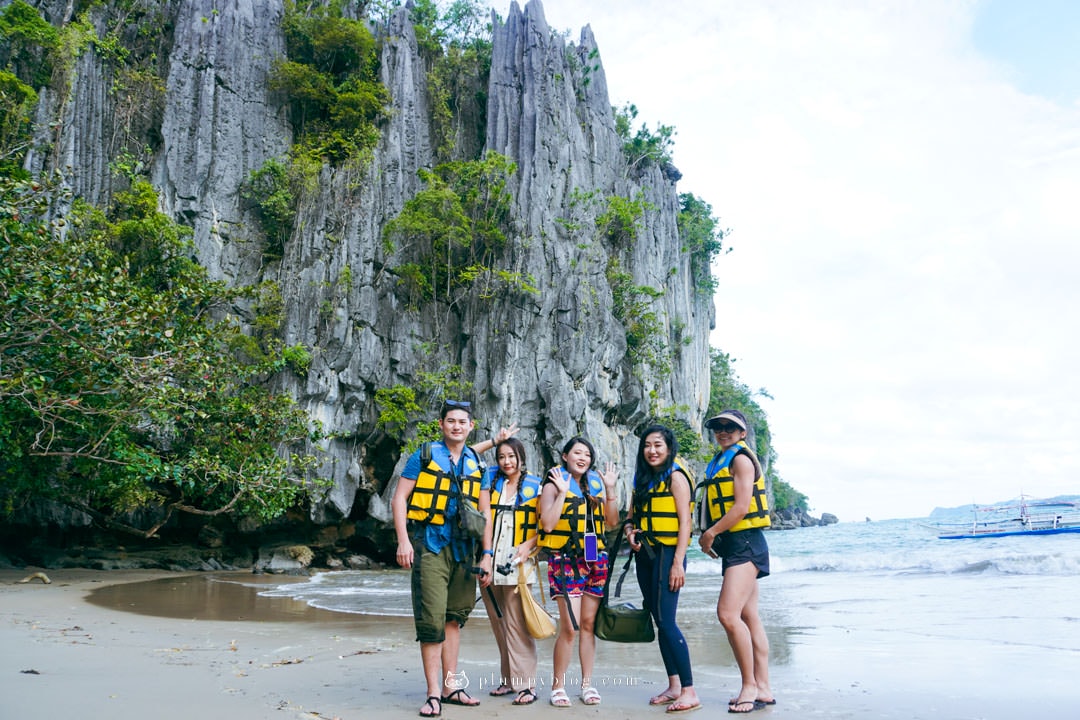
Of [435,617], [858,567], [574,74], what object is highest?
[574,74]

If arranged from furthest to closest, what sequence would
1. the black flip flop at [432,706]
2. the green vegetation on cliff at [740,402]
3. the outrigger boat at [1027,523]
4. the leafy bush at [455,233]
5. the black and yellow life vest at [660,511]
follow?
the green vegetation on cliff at [740,402]
the outrigger boat at [1027,523]
the leafy bush at [455,233]
the black and yellow life vest at [660,511]
the black flip flop at [432,706]

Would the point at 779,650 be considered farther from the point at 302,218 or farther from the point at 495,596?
the point at 302,218

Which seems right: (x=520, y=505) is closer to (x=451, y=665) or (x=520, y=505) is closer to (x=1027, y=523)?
(x=451, y=665)

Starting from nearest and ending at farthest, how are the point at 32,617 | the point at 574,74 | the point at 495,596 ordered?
the point at 495,596, the point at 32,617, the point at 574,74

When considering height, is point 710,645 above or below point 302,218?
below

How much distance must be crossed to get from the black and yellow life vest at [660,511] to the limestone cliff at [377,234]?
15.6 meters

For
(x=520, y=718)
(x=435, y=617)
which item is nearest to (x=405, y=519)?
(x=435, y=617)

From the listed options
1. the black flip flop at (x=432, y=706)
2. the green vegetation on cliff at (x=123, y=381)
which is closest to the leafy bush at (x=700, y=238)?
the green vegetation on cliff at (x=123, y=381)

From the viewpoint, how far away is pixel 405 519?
4.23 metres

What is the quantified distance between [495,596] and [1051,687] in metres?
3.67

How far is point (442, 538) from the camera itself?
4285mm

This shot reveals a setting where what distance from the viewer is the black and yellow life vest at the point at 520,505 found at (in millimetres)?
4578

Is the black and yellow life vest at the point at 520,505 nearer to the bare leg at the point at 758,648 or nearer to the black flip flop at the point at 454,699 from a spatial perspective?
the black flip flop at the point at 454,699

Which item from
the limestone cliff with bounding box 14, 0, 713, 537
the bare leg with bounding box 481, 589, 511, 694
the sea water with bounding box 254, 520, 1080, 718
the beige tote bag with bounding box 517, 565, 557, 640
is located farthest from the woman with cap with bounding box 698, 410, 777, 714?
the limestone cliff with bounding box 14, 0, 713, 537
